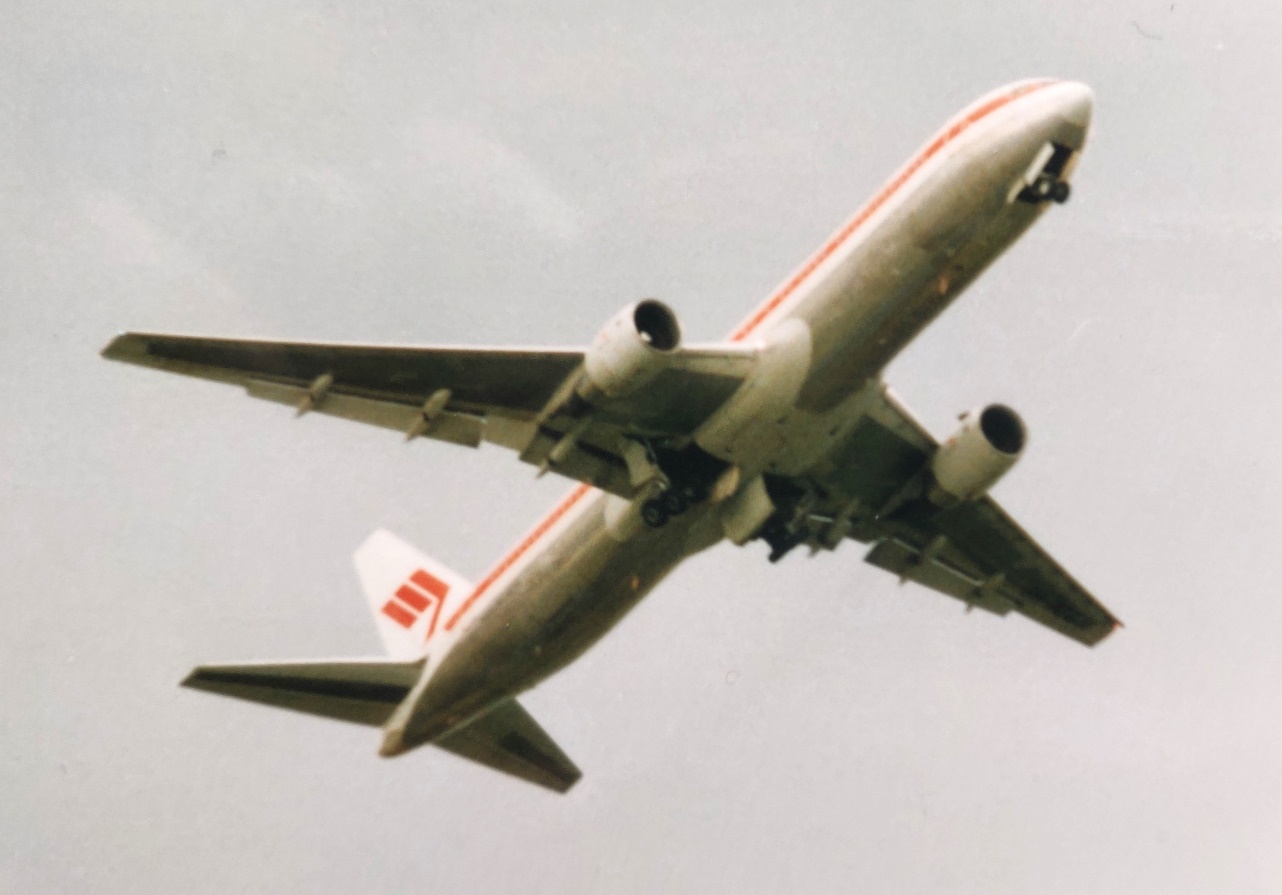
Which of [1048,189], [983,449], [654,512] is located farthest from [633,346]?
[983,449]

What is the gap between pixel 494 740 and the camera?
34656mm

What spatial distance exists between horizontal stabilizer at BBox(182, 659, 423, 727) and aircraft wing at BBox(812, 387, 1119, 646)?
9.42 meters

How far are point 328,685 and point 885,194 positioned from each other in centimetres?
1531

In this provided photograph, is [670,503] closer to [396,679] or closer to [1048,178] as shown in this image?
[396,679]

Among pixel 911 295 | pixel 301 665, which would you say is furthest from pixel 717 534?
pixel 301 665

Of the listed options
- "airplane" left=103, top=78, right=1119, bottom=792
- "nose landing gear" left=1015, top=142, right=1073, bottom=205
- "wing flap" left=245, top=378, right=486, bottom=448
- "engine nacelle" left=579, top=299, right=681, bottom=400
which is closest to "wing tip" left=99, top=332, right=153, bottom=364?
"airplane" left=103, top=78, right=1119, bottom=792

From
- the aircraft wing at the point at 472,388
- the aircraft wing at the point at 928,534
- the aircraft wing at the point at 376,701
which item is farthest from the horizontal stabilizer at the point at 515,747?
the aircraft wing at the point at 472,388

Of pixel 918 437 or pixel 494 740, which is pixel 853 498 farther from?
pixel 494 740

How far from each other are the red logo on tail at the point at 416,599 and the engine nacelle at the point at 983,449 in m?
12.4

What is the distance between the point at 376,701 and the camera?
3188 cm

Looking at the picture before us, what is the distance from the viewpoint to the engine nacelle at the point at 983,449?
1154 inches

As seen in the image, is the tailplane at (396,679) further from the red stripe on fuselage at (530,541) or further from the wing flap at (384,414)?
the wing flap at (384,414)

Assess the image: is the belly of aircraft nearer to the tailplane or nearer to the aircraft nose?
the tailplane

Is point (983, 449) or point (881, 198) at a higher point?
point (881, 198)
